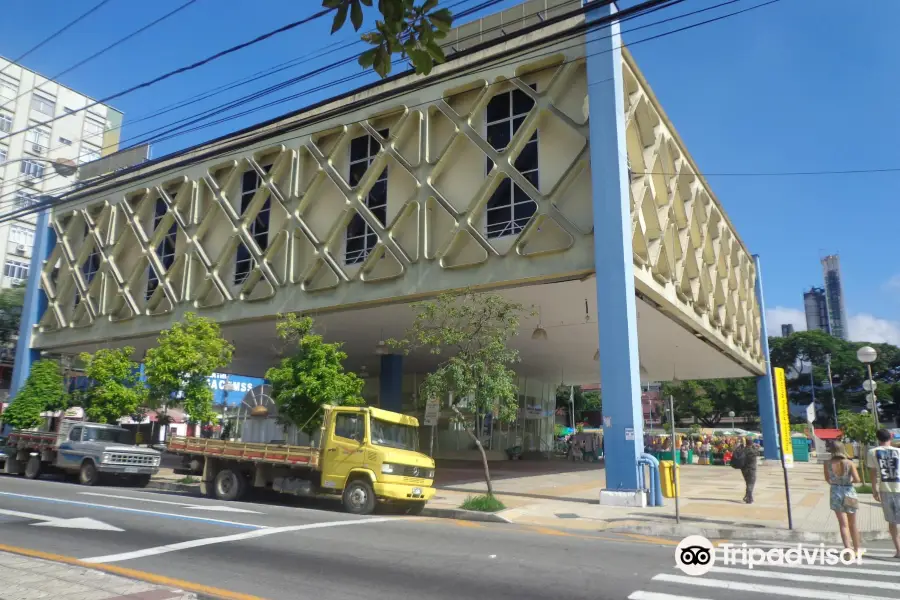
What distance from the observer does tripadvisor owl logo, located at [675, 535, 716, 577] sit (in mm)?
7938

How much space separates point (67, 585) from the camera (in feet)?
20.5

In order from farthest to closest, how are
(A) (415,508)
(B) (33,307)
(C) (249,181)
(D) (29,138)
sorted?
(D) (29,138) → (B) (33,307) → (C) (249,181) → (A) (415,508)

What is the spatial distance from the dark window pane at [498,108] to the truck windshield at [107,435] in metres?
15.7

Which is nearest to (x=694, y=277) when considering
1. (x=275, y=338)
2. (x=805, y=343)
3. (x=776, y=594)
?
(x=275, y=338)

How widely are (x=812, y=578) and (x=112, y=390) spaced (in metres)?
23.0

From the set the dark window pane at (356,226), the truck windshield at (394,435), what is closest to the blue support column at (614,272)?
→ the truck windshield at (394,435)

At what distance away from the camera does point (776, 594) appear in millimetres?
6582

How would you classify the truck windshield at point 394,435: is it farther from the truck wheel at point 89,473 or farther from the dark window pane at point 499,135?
the truck wheel at point 89,473

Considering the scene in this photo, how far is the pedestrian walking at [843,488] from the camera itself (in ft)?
29.1

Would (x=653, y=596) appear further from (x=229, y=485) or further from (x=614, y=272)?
(x=229, y=485)

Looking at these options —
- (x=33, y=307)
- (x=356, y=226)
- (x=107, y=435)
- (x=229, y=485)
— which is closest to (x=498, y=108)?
(x=356, y=226)

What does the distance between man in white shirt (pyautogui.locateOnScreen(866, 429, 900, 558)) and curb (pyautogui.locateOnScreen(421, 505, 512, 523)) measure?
679cm
